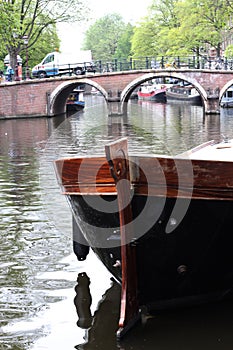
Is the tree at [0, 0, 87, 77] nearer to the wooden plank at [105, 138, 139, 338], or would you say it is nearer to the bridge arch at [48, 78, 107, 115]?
the bridge arch at [48, 78, 107, 115]

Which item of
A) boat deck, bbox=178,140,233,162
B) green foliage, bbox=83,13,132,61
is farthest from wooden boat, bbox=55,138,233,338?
green foliage, bbox=83,13,132,61

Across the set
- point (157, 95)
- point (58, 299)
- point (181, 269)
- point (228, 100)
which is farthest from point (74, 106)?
point (181, 269)

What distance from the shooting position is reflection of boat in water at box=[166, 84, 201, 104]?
38781 millimetres

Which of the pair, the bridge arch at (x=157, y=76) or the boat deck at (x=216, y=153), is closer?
the boat deck at (x=216, y=153)

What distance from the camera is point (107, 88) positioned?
30094mm

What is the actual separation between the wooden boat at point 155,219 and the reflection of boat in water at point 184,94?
3462 centimetres

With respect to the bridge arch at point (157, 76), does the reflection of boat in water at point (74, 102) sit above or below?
below

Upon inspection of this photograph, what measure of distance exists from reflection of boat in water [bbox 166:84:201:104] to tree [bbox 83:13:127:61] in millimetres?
20945

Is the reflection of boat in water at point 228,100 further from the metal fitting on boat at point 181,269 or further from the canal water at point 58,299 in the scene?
the metal fitting on boat at point 181,269

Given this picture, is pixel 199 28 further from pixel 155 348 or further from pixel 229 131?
pixel 155 348

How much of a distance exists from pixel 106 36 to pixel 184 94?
28.1 metres

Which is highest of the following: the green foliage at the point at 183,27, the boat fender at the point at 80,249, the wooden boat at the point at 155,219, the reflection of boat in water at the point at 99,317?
the green foliage at the point at 183,27

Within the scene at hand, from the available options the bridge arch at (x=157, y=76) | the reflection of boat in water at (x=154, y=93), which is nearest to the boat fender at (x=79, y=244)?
the bridge arch at (x=157, y=76)

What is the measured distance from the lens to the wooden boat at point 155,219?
409 cm
